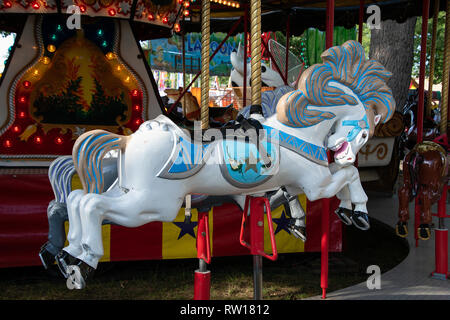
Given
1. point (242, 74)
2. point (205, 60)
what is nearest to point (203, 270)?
point (205, 60)

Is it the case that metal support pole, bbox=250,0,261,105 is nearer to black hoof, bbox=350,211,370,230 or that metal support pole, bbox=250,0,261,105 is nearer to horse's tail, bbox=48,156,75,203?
black hoof, bbox=350,211,370,230

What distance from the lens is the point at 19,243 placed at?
303 cm

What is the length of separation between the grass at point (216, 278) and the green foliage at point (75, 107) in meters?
1.26

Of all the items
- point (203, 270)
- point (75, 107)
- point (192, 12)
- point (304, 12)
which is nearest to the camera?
point (203, 270)

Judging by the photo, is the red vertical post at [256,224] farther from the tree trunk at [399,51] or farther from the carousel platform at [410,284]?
the tree trunk at [399,51]

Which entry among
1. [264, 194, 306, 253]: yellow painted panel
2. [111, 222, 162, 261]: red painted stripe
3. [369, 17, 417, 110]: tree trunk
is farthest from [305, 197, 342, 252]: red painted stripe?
[369, 17, 417, 110]: tree trunk

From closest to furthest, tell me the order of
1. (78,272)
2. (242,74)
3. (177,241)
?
(78,272) < (177,241) < (242,74)

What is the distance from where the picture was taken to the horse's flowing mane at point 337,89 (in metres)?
1.72

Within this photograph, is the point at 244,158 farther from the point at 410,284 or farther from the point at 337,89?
the point at 410,284

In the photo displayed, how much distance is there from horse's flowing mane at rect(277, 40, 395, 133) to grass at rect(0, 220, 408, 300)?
1638 mm

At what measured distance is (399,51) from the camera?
23.4 feet

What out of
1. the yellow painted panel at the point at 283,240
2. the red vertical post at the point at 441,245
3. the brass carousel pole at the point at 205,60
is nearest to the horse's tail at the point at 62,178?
the brass carousel pole at the point at 205,60

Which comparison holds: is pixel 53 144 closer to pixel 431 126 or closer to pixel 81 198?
pixel 81 198

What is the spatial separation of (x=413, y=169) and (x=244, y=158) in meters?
1.91
